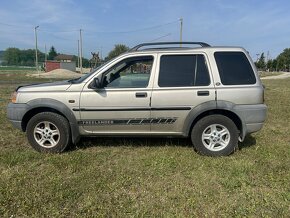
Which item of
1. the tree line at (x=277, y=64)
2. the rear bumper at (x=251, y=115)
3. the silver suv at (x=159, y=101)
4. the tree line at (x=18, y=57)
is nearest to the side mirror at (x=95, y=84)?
the silver suv at (x=159, y=101)

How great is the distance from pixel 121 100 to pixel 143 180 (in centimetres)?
148

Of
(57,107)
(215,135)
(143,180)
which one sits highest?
(57,107)

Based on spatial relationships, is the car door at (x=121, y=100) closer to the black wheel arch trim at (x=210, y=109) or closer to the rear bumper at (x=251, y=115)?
the black wheel arch trim at (x=210, y=109)

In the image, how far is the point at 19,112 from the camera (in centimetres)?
544

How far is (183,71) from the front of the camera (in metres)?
5.29

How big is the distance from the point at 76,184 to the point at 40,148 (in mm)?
1623

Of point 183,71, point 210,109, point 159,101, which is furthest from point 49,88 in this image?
point 210,109

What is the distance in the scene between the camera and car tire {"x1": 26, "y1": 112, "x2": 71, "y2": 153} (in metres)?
5.35

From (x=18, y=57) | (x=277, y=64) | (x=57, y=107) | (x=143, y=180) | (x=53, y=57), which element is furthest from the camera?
(x=18, y=57)

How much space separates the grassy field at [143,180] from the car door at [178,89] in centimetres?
61

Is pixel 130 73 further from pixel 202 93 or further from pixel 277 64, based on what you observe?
pixel 277 64

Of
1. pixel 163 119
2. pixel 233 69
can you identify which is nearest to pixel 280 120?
pixel 233 69

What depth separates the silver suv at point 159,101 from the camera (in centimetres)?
521

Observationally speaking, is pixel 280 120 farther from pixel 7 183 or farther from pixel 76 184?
pixel 7 183
